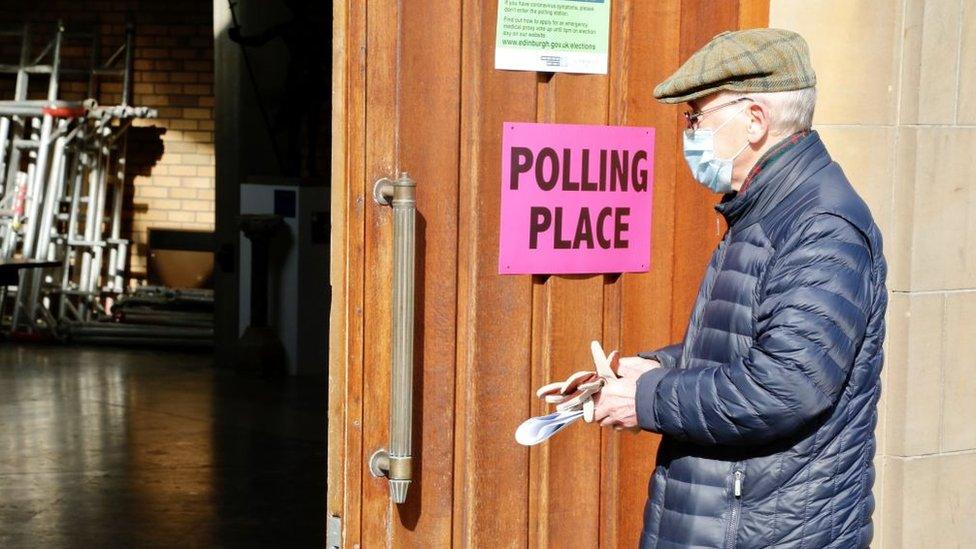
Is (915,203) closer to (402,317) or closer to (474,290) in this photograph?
(474,290)

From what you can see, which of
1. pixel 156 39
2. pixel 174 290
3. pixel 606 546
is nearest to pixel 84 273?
pixel 174 290

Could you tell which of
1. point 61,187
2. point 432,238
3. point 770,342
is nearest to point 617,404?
point 770,342

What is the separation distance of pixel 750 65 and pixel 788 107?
0.33ft

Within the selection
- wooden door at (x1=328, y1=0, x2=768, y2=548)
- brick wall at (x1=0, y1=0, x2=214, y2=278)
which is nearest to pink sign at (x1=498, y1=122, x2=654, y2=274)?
wooden door at (x1=328, y1=0, x2=768, y2=548)

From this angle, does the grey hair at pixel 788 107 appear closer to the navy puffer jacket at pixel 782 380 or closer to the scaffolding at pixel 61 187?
the navy puffer jacket at pixel 782 380

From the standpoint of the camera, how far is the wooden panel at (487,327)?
2957mm

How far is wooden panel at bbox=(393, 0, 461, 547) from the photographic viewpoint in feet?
Result: 9.50

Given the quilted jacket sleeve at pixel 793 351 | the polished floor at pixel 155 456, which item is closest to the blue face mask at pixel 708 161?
the quilted jacket sleeve at pixel 793 351

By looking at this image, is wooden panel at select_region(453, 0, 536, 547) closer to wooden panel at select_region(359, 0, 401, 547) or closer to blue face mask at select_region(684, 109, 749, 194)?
wooden panel at select_region(359, 0, 401, 547)

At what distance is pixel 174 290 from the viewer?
12664mm

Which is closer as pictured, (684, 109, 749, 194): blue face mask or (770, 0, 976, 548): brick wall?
(684, 109, 749, 194): blue face mask

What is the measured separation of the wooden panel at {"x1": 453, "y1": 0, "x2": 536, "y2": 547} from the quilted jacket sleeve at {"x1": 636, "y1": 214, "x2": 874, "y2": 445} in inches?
30.6

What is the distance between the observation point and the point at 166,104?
1320cm

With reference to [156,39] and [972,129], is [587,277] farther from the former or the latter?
[156,39]
